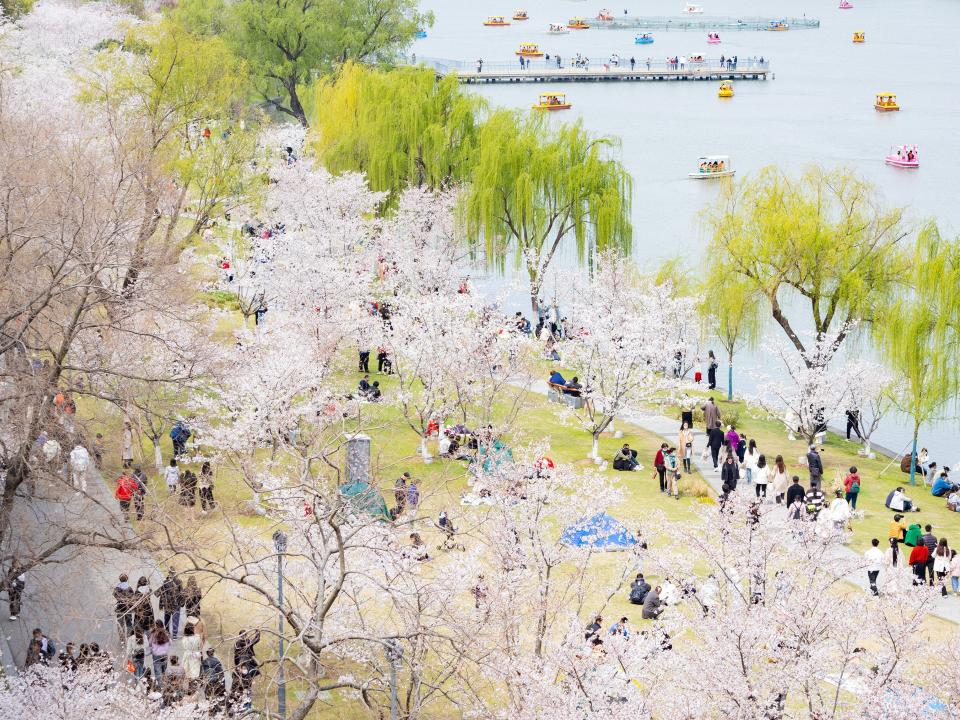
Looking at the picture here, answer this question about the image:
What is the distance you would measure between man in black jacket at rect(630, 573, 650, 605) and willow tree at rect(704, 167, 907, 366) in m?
14.7

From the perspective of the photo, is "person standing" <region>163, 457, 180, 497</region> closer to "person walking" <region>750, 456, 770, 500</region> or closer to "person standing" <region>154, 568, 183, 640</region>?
"person standing" <region>154, 568, 183, 640</region>

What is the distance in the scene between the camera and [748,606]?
1708 centimetres

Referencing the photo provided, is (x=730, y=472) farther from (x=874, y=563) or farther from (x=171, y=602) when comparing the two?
(x=171, y=602)

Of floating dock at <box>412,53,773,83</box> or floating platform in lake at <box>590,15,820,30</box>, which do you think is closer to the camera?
floating dock at <box>412,53,773,83</box>

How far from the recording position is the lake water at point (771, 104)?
212 ft

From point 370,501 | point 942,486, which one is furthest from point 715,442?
point 370,501

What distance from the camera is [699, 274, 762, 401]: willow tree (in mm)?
37125

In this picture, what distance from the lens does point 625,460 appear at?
2953 centimetres

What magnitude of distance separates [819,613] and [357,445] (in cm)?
1209

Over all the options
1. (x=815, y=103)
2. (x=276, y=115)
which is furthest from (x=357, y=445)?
(x=815, y=103)

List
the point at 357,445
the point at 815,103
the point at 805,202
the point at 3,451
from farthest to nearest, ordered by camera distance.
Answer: the point at 815,103
the point at 805,202
the point at 357,445
the point at 3,451

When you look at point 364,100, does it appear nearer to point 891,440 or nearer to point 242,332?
point 242,332

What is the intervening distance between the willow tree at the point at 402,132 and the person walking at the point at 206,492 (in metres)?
22.6

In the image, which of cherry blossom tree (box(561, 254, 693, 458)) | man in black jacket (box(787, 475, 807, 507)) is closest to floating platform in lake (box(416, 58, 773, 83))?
cherry blossom tree (box(561, 254, 693, 458))
